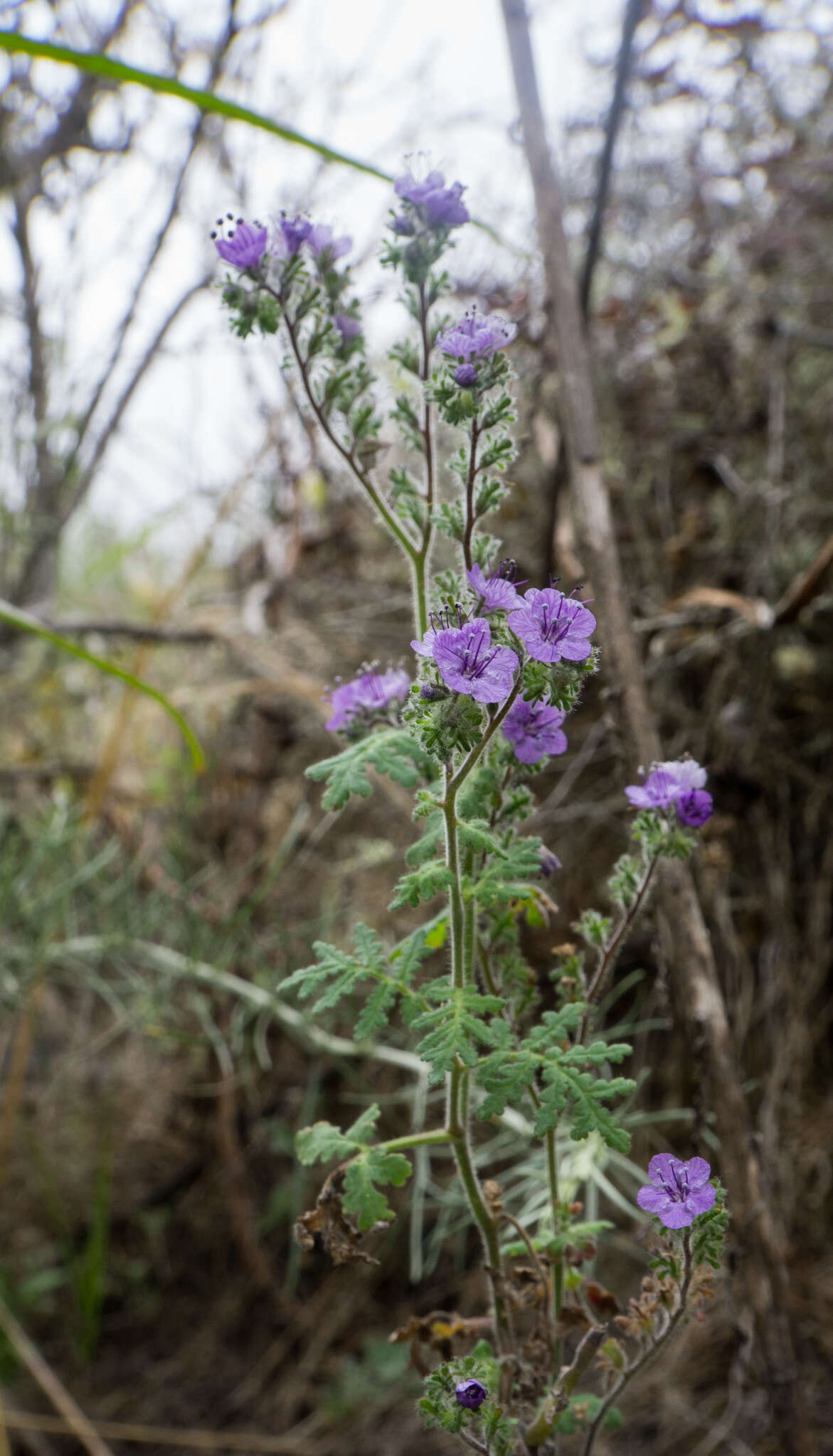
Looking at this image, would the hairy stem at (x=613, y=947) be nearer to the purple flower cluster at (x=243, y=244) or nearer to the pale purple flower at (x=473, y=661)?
the pale purple flower at (x=473, y=661)

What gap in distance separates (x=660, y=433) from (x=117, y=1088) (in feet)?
7.81

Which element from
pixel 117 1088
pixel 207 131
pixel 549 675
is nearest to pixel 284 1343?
pixel 117 1088

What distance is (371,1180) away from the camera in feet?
2.64

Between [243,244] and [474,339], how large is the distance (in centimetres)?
24

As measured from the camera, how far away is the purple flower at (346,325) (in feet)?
3.17

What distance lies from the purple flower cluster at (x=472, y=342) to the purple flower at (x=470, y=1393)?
808 mm

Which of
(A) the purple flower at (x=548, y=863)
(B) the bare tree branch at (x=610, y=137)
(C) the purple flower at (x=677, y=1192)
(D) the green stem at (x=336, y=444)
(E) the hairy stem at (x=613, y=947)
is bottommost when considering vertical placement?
(C) the purple flower at (x=677, y=1192)

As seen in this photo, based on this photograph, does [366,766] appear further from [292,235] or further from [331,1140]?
[292,235]

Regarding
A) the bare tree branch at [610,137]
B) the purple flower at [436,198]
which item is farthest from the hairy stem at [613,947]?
the bare tree branch at [610,137]

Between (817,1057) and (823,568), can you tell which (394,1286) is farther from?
(823,568)

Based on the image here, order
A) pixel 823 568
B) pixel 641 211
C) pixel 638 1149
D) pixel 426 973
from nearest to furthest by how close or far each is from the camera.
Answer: pixel 823 568
pixel 638 1149
pixel 426 973
pixel 641 211

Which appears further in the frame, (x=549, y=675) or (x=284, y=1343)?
(x=284, y=1343)

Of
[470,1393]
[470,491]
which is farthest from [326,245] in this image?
[470,1393]

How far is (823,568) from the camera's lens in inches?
62.3
